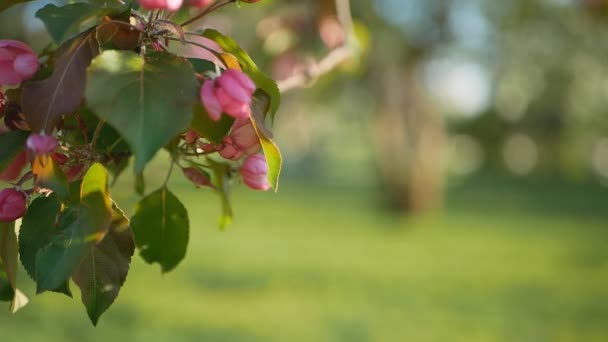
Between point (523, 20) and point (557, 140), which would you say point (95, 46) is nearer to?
point (523, 20)

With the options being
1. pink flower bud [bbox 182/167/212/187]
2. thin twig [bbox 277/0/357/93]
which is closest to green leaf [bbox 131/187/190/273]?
pink flower bud [bbox 182/167/212/187]

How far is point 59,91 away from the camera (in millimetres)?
481

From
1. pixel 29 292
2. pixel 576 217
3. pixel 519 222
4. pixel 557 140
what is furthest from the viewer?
pixel 557 140

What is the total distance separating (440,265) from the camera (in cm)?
386

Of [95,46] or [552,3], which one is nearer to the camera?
[95,46]

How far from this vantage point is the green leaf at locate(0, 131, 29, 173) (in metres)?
0.53

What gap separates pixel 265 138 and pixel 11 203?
193 millimetres

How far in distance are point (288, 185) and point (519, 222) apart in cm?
400

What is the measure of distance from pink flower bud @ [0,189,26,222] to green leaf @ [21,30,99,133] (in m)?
0.08

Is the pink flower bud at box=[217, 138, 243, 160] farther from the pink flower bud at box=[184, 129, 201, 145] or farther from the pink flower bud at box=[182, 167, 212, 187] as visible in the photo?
the pink flower bud at box=[182, 167, 212, 187]

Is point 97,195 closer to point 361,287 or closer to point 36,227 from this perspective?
point 36,227

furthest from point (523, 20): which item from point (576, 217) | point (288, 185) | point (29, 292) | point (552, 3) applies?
point (29, 292)

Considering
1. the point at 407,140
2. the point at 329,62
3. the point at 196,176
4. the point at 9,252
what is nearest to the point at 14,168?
Answer: the point at 9,252

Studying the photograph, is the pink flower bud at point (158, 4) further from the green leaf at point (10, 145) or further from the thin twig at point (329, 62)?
the thin twig at point (329, 62)
